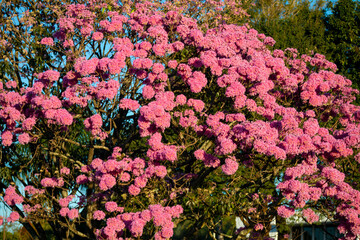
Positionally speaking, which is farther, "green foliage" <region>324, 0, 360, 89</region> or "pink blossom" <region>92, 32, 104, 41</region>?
"green foliage" <region>324, 0, 360, 89</region>

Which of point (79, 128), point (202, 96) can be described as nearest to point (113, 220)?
point (202, 96)

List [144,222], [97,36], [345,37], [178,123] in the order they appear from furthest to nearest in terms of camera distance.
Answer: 1. [345,37]
2. [97,36]
3. [178,123]
4. [144,222]

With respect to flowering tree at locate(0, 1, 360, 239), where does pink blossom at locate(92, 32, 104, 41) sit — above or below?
above

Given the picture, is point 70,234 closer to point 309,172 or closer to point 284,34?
point 309,172

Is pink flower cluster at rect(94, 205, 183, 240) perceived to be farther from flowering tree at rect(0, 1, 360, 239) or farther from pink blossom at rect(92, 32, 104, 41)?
pink blossom at rect(92, 32, 104, 41)

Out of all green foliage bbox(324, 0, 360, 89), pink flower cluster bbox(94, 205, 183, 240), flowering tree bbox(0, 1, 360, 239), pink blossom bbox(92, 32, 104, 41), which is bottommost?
pink flower cluster bbox(94, 205, 183, 240)

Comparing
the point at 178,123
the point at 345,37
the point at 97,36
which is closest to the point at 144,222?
the point at 178,123

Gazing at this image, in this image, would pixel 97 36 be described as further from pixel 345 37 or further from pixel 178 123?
pixel 345 37

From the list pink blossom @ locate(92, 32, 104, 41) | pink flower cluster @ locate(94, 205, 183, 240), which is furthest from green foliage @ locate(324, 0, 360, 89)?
pink flower cluster @ locate(94, 205, 183, 240)

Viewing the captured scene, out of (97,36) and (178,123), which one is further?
(97,36)

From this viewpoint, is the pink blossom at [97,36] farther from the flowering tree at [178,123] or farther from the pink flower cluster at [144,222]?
the pink flower cluster at [144,222]

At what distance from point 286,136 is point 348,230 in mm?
2687

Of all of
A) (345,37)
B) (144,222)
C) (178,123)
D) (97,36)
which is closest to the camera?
(144,222)

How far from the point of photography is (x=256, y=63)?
10367 mm
